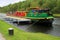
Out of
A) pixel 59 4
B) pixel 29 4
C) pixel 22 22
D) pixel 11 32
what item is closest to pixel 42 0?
pixel 29 4

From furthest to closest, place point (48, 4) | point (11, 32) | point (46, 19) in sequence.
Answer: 1. point (48, 4)
2. point (46, 19)
3. point (11, 32)

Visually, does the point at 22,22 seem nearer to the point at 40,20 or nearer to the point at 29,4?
the point at 40,20

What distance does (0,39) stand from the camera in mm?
14352

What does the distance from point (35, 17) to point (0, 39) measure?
32056 millimetres

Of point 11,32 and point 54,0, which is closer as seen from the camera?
point 11,32

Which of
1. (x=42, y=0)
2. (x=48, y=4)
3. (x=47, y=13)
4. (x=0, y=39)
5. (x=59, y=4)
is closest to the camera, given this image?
(x=0, y=39)

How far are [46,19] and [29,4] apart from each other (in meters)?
45.7

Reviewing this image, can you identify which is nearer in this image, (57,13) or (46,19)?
(46,19)

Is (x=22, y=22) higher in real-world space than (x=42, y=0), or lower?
lower

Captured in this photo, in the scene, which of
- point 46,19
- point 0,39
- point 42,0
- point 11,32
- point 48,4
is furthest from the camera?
point 42,0

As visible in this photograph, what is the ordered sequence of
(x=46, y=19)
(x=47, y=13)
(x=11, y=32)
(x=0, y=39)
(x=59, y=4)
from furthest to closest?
(x=59, y=4), (x=47, y=13), (x=46, y=19), (x=11, y=32), (x=0, y=39)

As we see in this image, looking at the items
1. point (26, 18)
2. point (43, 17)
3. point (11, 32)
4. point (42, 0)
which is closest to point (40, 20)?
point (43, 17)

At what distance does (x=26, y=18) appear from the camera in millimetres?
48062

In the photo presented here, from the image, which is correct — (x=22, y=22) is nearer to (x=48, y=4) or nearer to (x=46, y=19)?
(x=46, y=19)
